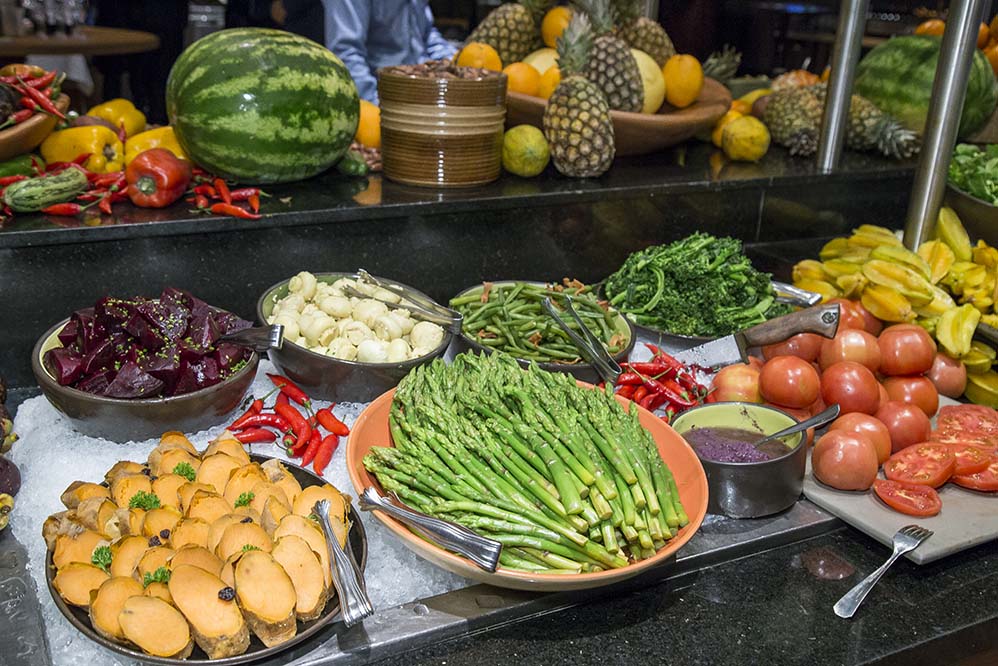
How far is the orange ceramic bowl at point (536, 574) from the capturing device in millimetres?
1429

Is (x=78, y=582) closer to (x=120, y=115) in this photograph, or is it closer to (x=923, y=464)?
(x=923, y=464)

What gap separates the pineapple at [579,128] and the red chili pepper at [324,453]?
148 cm

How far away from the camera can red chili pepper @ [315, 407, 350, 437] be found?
2.07 m

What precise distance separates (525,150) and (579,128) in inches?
8.1

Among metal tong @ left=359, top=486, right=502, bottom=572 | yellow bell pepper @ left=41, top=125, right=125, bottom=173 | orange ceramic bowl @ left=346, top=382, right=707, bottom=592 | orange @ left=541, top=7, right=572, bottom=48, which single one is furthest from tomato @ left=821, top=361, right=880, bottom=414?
yellow bell pepper @ left=41, top=125, right=125, bottom=173

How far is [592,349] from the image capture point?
2.24 metres

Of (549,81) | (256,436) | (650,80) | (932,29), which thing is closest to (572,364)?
(256,436)

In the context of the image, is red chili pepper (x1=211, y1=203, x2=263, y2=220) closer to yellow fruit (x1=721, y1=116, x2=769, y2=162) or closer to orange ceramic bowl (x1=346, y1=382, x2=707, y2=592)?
orange ceramic bowl (x1=346, y1=382, x2=707, y2=592)

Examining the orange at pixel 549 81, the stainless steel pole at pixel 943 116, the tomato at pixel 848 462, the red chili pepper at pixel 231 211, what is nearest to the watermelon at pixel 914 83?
the stainless steel pole at pixel 943 116

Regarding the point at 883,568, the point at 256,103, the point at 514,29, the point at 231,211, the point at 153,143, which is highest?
the point at 514,29

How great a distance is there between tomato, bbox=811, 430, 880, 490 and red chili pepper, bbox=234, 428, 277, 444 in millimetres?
1310

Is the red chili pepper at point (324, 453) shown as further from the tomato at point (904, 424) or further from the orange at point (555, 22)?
the orange at point (555, 22)

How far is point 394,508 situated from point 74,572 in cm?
52

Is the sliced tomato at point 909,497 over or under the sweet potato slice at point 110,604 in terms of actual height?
under
